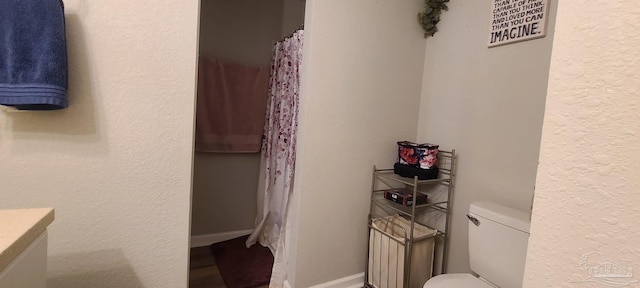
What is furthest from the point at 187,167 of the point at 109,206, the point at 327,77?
the point at 327,77

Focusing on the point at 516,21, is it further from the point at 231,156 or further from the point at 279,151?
the point at 231,156

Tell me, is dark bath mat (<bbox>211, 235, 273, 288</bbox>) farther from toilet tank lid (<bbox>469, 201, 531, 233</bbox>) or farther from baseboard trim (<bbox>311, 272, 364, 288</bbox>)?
toilet tank lid (<bbox>469, 201, 531, 233</bbox>)

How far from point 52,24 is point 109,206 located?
0.66 m

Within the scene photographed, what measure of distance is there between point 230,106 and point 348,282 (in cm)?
158

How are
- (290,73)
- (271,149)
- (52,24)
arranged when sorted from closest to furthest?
1. (52,24)
2. (290,73)
3. (271,149)

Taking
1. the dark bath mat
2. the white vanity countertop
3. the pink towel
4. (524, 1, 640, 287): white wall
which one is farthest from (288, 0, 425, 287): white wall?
(524, 1, 640, 287): white wall

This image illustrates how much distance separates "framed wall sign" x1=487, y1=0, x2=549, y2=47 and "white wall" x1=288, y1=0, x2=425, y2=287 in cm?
47

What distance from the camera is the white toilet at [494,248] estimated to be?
1266mm

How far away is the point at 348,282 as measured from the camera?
1827 mm

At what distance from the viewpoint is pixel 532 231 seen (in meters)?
0.50

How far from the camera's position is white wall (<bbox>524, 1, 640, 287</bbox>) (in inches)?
15.3

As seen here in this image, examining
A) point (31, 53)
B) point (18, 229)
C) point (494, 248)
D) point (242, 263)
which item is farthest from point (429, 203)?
point (31, 53)

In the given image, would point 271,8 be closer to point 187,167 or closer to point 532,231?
point 187,167

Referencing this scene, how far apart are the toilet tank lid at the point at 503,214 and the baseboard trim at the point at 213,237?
191cm
